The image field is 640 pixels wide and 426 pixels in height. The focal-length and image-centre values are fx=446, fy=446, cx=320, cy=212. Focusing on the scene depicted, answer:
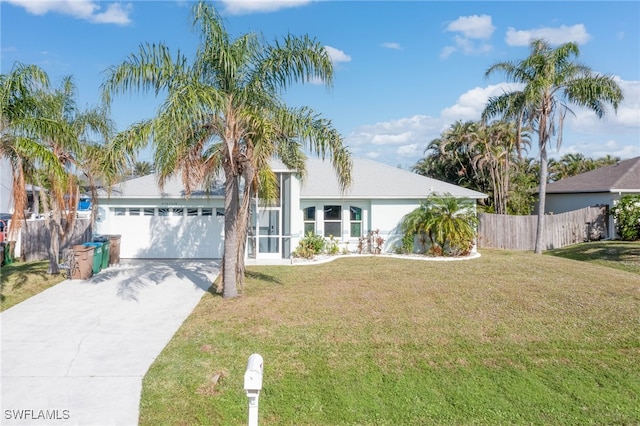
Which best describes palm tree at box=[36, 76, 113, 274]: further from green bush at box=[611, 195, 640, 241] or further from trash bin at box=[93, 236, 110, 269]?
green bush at box=[611, 195, 640, 241]

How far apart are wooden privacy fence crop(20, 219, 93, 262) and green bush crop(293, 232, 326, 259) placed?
8432 mm

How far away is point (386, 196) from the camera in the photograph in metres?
18.5

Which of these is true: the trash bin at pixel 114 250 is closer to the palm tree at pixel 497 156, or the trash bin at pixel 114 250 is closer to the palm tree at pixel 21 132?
the palm tree at pixel 21 132

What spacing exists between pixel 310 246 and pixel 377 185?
13.8 feet

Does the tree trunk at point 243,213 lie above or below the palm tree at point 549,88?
below

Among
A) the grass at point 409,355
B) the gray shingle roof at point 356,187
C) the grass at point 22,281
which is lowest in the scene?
the grass at point 409,355

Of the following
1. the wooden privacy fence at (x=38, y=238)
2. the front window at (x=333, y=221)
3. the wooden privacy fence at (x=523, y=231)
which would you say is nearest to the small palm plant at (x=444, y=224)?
the front window at (x=333, y=221)

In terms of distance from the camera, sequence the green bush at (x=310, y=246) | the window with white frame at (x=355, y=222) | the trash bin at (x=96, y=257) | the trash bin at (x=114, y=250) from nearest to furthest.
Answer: the trash bin at (x=96, y=257)
the trash bin at (x=114, y=250)
the green bush at (x=310, y=246)
the window with white frame at (x=355, y=222)

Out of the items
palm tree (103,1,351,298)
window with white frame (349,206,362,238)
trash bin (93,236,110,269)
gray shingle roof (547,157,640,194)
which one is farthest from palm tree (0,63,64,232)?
gray shingle roof (547,157,640,194)

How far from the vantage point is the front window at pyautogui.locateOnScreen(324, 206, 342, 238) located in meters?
18.9

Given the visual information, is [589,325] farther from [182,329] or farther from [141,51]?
[141,51]

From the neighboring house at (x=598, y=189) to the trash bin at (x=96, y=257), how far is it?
23997 millimetres

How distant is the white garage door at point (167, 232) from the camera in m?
17.8

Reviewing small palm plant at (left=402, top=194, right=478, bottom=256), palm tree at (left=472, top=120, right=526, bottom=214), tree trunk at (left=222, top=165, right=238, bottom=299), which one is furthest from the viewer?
palm tree at (left=472, top=120, right=526, bottom=214)
